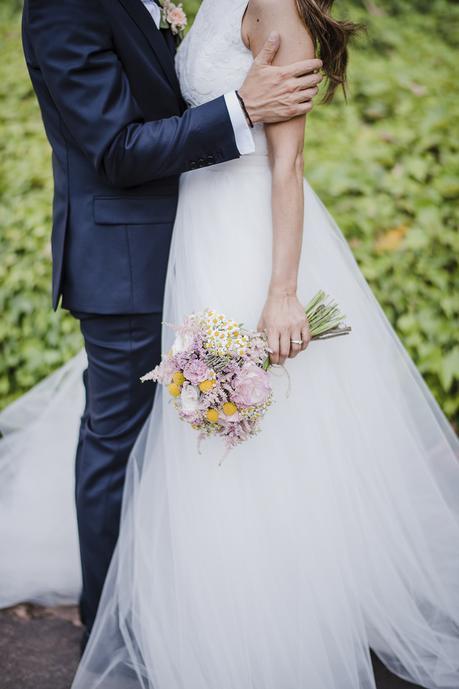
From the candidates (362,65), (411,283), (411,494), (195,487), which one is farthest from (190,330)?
(362,65)

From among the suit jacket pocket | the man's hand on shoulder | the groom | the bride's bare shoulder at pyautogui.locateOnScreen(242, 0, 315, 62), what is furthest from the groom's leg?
the bride's bare shoulder at pyautogui.locateOnScreen(242, 0, 315, 62)

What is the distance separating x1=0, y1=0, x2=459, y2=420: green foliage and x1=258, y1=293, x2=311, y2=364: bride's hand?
163cm

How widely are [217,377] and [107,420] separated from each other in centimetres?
62

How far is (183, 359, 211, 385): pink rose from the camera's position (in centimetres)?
156

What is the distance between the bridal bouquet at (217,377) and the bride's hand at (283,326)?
10cm

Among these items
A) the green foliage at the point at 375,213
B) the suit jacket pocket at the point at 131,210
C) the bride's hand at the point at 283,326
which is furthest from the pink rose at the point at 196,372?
the green foliage at the point at 375,213

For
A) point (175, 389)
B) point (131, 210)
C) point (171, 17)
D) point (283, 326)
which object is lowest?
point (175, 389)

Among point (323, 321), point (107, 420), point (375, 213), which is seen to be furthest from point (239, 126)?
point (375, 213)

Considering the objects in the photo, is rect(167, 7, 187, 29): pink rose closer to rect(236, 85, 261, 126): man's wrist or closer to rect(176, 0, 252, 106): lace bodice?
rect(176, 0, 252, 106): lace bodice

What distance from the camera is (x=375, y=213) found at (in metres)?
3.52

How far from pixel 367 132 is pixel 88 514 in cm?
319

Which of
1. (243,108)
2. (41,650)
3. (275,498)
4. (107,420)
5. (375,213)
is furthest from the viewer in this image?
(375,213)

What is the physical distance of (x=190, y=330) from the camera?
1631 millimetres

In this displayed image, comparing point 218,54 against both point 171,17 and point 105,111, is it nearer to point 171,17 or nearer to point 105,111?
point 171,17
